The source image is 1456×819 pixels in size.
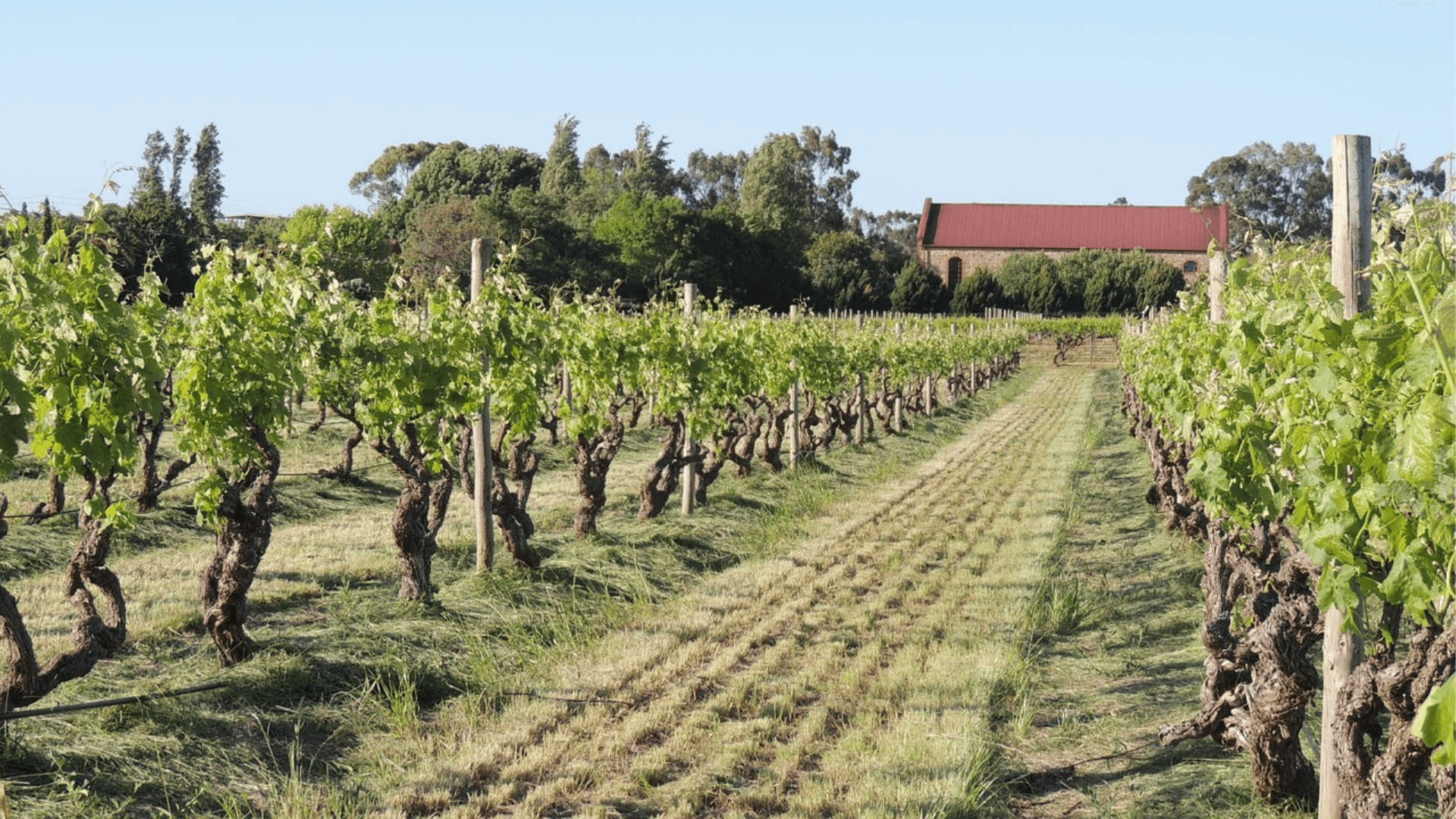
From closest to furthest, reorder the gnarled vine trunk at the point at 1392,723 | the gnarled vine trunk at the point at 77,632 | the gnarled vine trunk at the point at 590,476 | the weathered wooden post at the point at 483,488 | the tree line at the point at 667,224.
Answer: the gnarled vine trunk at the point at 1392,723 < the gnarled vine trunk at the point at 77,632 < the weathered wooden post at the point at 483,488 < the gnarled vine trunk at the point at 590,476 < the tree line at the point at 667,224

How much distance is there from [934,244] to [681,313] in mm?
60310

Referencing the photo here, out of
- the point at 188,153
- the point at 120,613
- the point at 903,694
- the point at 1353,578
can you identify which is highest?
the point at 188,153

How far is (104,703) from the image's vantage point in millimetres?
5398

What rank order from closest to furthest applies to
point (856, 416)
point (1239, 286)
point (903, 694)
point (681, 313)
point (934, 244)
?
1. point (1239, 286)
2. point (903, 694)
3. point (681, 313)
4. point (856, 416)
5. point (934, 244)

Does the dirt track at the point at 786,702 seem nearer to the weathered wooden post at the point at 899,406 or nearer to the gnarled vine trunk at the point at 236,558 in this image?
the gnarled vine trunk at the point at 236,558

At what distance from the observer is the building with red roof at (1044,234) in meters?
70.3

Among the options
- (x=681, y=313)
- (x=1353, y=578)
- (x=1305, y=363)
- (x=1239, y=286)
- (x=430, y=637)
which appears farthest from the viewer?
(x=681, y=313)

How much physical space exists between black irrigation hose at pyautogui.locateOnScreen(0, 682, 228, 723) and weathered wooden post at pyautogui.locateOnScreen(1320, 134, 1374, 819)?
15.3ft

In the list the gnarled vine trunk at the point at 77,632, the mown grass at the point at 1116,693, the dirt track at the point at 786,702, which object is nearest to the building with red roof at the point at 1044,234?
the mown grass at the point at 1116,693

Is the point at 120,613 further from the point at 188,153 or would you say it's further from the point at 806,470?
the point at 188,153

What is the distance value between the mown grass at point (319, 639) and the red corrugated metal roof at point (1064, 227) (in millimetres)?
60816

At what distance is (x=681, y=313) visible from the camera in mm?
12195

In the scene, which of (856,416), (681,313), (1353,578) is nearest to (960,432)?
(856,416)

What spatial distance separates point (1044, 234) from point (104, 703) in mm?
69976
